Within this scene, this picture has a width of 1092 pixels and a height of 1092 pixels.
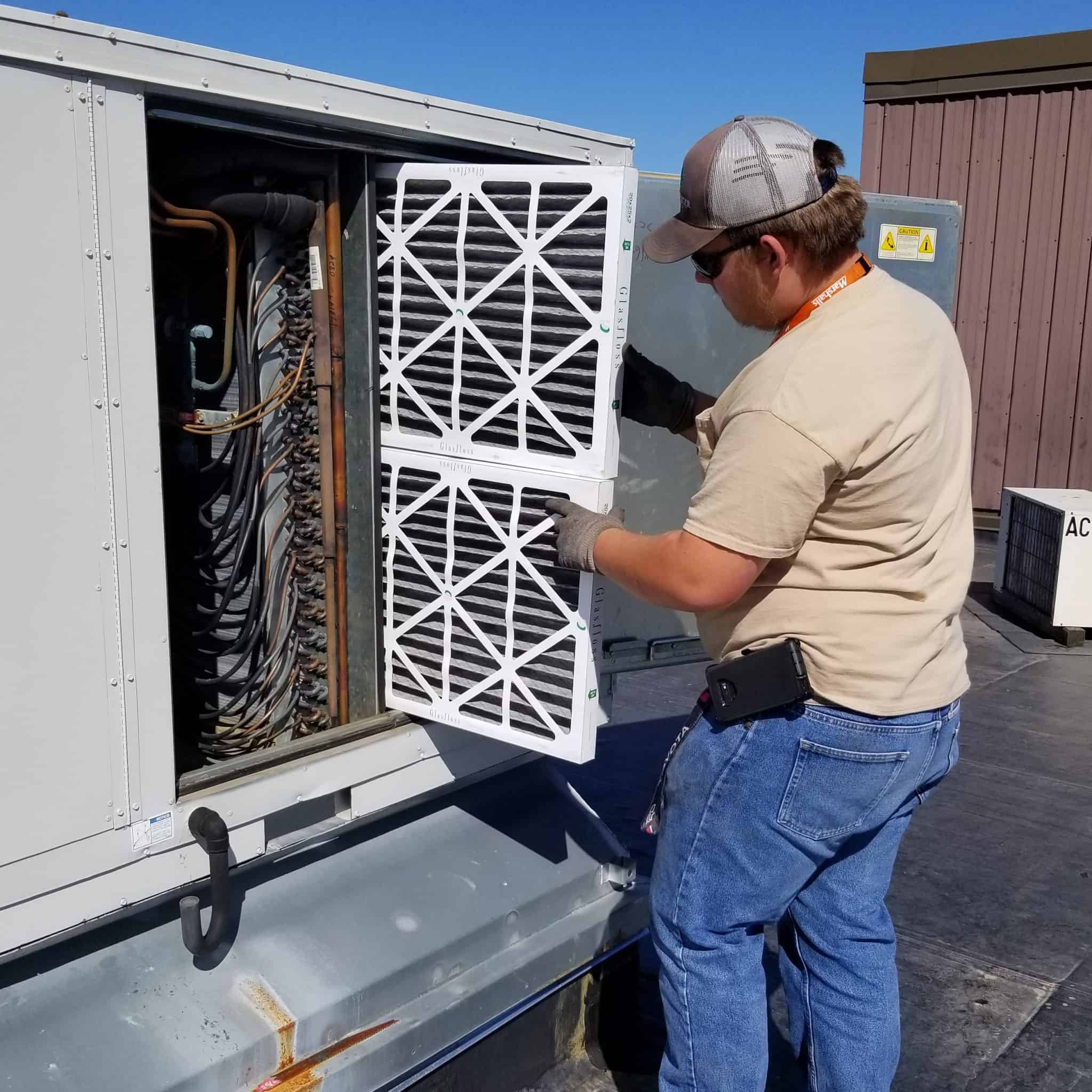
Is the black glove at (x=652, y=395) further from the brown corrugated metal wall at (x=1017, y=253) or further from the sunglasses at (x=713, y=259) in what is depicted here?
the brown corrugated metal wall at (x=1017, y=253)

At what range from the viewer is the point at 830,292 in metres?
1.80

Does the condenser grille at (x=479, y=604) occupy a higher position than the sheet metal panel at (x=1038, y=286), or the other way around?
the sheet metal panel at (x=1038, y=286)

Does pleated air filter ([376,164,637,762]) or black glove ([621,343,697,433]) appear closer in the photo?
pleated air filter ([376,164,637,762])

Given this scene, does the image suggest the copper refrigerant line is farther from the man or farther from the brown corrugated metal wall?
the brown corrugated metal wall

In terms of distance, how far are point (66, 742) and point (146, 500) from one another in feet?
1.32

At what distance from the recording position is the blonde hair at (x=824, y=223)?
1.76 m

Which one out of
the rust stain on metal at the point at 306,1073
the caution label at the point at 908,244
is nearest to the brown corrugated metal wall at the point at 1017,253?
the caution label at the point at 908,244

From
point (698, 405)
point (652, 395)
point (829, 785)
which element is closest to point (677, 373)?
point (698, 405)

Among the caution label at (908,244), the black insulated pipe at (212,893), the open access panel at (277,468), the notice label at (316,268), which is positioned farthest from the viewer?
the caution label at (908,244)

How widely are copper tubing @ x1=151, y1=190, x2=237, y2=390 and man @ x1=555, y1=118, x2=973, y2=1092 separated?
77 cm

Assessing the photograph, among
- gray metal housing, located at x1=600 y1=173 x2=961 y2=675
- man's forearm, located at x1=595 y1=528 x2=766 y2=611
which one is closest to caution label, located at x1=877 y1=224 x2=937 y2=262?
gray metal housing, located at x1=600 y1=173 x2=961 y2=675

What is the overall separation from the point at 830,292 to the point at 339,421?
1.05 metres

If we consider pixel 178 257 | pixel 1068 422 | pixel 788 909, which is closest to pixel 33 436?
pixel 178 257

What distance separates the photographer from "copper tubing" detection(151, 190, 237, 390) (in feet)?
6.57
